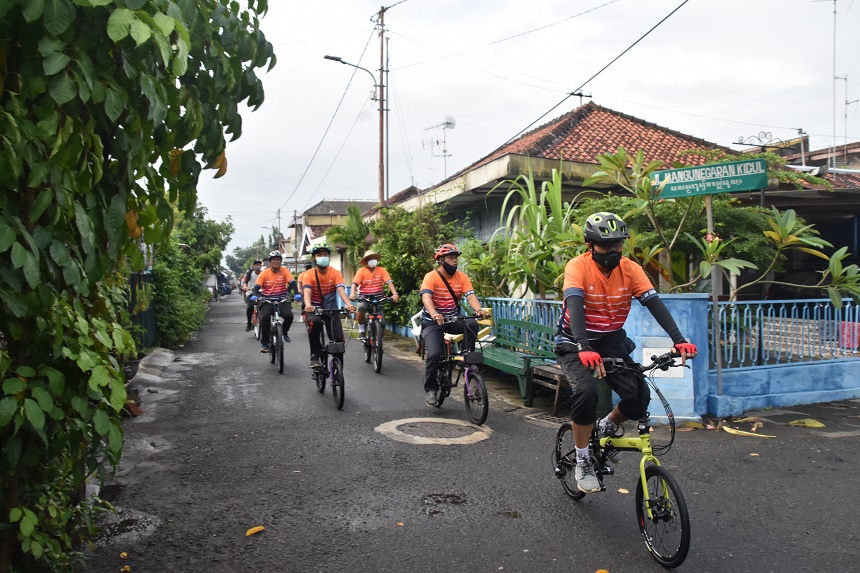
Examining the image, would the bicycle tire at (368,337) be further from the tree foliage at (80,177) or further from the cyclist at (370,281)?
the tree foliage at (80,177)

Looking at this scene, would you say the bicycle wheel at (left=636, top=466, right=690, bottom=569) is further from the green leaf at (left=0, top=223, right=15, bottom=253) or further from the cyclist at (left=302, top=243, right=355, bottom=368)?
the cyclist at (left=302, top=243, right=355, bottom=368)

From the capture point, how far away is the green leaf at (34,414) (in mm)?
2504

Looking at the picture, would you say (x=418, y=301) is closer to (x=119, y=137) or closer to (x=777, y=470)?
(x=777, y=470)

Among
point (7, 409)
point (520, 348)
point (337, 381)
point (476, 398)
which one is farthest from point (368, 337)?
point (7, 409)

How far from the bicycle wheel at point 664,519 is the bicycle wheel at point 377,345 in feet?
23.8

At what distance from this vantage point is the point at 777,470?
5.59m

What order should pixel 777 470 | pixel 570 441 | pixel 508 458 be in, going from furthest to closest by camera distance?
pixel 508 458
pixel 777 470
pixel 570 441

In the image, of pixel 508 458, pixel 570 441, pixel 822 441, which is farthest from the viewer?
pixel 822 441

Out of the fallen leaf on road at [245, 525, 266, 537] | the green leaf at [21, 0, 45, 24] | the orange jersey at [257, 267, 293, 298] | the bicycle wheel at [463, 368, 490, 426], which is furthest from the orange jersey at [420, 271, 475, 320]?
the green leaf at [21, 0, 45, 24]

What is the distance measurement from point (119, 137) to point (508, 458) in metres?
4.46

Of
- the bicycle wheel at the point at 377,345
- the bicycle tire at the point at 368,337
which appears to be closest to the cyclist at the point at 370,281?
the bicycle tire at the point at 368,337

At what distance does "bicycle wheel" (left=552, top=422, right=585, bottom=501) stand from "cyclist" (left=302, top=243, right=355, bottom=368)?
429 cm

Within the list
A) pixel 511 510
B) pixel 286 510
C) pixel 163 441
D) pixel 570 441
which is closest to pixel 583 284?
pixel 570 441

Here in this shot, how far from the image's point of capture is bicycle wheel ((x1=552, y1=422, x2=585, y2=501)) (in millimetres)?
4750
